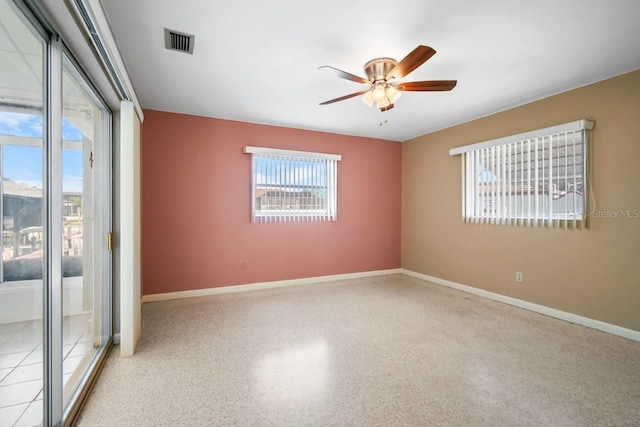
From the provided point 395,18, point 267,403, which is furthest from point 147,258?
point 395,18

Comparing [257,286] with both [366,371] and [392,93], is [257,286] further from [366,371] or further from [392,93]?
[392,93]

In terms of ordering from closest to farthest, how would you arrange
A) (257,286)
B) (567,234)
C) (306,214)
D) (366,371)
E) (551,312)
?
(366,371), (567,234), (551,312), (257,286), (306,214)

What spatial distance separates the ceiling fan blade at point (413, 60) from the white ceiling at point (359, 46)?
0.25 metres

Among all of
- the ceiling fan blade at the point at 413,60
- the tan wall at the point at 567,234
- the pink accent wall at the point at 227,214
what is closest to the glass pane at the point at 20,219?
the ceiling fan blade at the point at 413,60

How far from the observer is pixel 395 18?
6.48ft

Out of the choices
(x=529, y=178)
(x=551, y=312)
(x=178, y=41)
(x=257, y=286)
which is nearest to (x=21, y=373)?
(x=178, y=41)

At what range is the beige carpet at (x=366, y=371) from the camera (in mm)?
1681

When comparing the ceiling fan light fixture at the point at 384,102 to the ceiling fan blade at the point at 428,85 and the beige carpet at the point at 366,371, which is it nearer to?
the ceiling fan blade at the point at 428,85

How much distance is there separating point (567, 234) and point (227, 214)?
165 inches

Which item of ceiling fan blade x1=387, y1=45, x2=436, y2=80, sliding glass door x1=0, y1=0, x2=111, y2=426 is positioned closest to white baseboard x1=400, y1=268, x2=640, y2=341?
ceiling fan blade x1=387, y1=45, x2=436, y2=80

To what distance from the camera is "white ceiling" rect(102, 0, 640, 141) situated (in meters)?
1.89

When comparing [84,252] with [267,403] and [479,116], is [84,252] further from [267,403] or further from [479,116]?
Answer: [479,116]

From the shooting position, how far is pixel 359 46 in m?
2.30

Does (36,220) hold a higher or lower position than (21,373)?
higher
